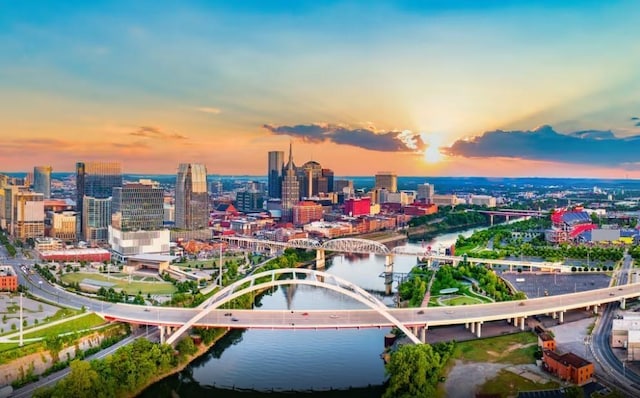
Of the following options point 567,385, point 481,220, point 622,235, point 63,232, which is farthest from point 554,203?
point 567,385

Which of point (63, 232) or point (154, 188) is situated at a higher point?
point (154, 188)

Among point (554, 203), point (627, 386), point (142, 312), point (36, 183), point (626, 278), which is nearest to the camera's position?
point (627, 386)

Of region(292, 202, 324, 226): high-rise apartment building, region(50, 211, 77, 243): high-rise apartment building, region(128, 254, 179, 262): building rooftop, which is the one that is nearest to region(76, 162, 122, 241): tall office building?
region(50, 211, 77, 243): high-rise apartment building

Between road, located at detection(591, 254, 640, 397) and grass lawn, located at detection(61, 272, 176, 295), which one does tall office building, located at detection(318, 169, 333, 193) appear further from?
road, located at detection(591, 254, 640, 397)

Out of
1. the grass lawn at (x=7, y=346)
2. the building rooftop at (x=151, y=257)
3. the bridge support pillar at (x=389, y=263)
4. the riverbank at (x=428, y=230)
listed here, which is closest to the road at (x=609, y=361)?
the bridge support pillar at (x=389, y=263)

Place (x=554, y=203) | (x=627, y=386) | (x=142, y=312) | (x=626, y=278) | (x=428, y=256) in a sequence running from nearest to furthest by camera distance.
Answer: (x=627, y=386) < (x=142, y=312) < (x=626, y=278) < (x=428, y=256) < (x=554, y=203)

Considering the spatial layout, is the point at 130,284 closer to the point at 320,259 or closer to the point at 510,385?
the point at 320,259

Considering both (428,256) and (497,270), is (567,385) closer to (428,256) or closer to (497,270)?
(497,270)
